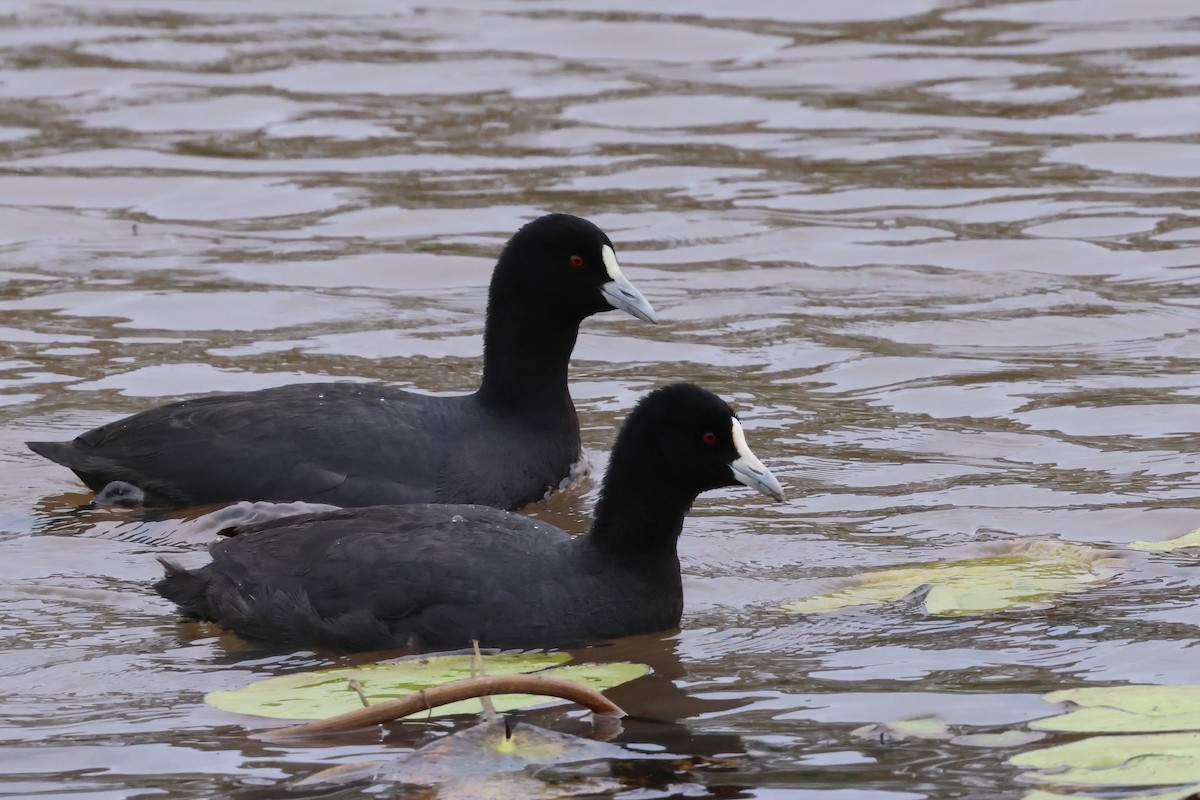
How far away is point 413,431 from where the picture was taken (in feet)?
26.0

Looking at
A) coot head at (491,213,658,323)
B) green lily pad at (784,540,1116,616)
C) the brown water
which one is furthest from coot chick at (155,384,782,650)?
coot head at (491,213,658,323)

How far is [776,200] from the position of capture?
1271 centimetres

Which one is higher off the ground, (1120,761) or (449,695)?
(449,695)

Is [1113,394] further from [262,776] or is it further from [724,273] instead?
[262,776]

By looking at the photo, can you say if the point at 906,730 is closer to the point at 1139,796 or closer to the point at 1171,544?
the point at 1139,796

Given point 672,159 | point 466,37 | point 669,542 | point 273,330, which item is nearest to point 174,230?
point 273,330

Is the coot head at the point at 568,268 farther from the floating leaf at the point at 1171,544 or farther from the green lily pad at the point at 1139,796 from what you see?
the green lily pad at the point at 1139,796

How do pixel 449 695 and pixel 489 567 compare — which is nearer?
pixel 449 695

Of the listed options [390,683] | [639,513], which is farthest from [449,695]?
[639,513]

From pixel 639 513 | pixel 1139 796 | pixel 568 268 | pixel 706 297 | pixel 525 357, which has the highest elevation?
pixel 568 268

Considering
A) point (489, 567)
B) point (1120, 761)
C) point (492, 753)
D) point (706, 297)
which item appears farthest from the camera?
point (706, 297)

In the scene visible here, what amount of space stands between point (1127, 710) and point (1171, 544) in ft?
5.59

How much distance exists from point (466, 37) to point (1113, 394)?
8255 mm

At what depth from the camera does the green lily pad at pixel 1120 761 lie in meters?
5.03
